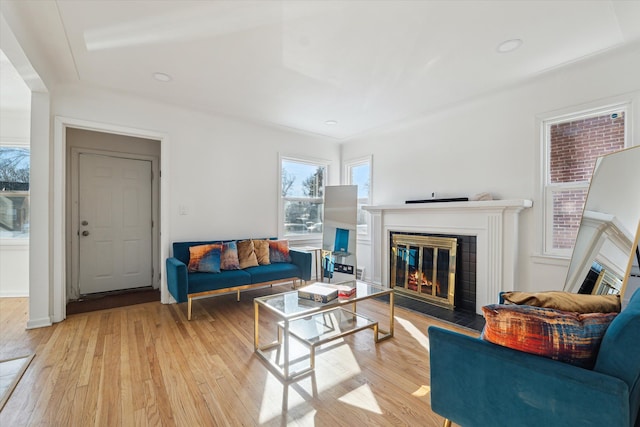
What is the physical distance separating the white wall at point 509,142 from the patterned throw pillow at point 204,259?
2.66 m

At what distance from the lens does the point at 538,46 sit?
2352 mm

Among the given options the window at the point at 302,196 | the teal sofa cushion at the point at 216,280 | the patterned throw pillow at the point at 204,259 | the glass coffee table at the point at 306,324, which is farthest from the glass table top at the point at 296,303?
the window at the point at 302,196

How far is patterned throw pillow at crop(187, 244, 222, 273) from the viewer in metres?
3.33

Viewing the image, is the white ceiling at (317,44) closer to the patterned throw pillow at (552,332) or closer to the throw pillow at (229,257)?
the throw pillow at (229,257)

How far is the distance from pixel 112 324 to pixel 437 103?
4.38 meters

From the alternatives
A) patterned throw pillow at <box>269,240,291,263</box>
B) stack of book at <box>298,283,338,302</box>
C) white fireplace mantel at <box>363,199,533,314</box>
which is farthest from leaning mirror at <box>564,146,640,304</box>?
patterned throw pillow at <box>269,240,291,263</box>

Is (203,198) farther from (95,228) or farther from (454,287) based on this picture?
(454,287)

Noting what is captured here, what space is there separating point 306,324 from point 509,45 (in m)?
2.87

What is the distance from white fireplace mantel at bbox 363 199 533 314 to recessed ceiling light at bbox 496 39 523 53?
1.39 metres

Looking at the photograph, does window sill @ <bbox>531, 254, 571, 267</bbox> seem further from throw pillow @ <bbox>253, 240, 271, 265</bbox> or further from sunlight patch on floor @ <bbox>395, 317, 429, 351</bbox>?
throw pillow @ <bbox>253, 240, 271, 265</bbox>

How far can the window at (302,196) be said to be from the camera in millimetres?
4723

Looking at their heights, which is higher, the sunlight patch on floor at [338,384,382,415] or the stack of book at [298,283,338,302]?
the stack of book at [298,283,338,302]

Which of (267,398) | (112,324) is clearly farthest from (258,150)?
(267,398)

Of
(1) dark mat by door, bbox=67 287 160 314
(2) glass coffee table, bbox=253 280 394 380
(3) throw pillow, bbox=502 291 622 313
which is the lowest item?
(1) dark mat by door, bbox=67 287 160 314
